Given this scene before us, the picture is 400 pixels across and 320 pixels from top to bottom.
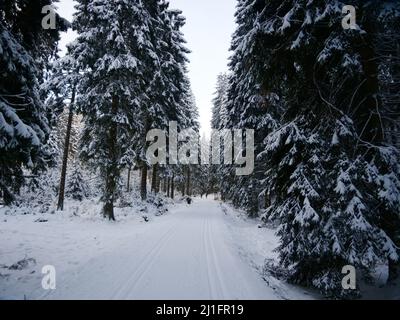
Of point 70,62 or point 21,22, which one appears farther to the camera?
point 70,62

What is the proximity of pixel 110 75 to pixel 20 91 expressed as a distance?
30.3 ft

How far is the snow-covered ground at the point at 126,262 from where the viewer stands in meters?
5.89

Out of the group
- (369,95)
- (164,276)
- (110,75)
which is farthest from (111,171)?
(369,95)

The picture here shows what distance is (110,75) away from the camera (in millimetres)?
14938

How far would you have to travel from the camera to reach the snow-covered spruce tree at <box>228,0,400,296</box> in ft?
20.1

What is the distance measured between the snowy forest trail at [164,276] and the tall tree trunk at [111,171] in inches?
191

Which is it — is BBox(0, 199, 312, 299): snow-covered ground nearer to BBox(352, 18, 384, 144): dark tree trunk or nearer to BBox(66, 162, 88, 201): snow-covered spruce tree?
BBox(352, 18, 384, 144): dark tree trunk

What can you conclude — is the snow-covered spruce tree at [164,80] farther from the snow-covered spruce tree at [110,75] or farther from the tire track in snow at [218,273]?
the tire track in snow at [218,273]

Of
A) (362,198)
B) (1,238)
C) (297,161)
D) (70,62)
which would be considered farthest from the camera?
(70,62)
